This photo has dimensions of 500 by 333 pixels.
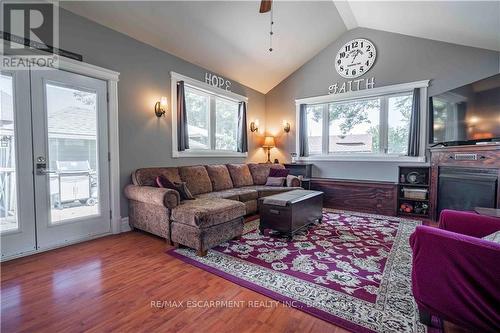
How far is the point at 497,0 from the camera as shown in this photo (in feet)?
8.26

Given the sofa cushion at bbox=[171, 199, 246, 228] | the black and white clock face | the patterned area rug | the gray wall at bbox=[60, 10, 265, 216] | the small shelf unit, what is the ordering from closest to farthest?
the patterned area rug → the sofa cushion at bbox=[171, 199, 246, 228] → the gray wall at bbox=[60, 10, 265, 216] → the small shelf unit → the black and white clock face

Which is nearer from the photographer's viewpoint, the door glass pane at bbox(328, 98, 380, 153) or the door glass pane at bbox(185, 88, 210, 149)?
the door glass pane at bbox(185, 88, 210, 149)

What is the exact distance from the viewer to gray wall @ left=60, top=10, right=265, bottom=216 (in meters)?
2.89

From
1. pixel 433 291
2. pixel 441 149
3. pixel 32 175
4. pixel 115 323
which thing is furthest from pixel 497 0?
pixel 32 175

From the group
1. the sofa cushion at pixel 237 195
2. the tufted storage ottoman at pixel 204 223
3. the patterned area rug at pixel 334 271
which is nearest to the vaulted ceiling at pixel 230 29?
the sofa cushion at pixel 237 195

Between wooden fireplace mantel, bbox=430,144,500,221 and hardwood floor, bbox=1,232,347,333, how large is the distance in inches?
124

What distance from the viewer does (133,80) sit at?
341cm

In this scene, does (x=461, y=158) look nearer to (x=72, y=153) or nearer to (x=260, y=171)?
(x=260, y=171)

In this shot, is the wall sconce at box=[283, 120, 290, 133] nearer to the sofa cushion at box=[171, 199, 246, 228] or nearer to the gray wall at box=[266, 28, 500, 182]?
the gray wall at box=[266, 28, 500, 182]

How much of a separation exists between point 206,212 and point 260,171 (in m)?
2.84

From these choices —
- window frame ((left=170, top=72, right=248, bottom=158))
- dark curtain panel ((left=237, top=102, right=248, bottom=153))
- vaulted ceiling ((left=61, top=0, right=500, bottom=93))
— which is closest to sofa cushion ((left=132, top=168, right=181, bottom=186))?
window frame ((left=170, top=72, right=248, bottom=158))

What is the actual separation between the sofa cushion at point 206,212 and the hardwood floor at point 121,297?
43 centimetres

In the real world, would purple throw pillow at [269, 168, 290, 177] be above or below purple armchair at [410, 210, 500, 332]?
above

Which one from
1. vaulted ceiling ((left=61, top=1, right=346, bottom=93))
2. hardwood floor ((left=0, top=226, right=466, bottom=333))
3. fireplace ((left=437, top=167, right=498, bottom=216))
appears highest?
vaulted ceiling ((left=61, top=1, right=346, bottom=93))
